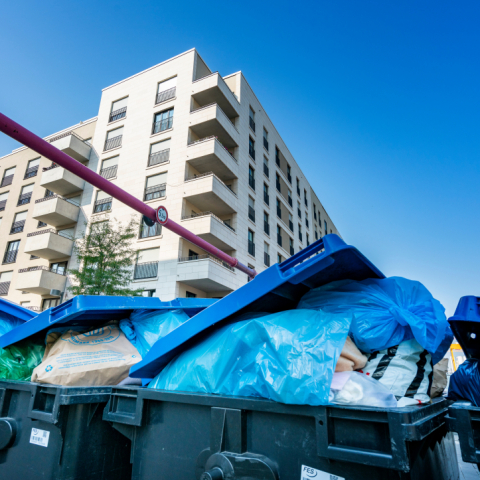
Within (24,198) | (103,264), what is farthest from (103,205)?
(24,198)

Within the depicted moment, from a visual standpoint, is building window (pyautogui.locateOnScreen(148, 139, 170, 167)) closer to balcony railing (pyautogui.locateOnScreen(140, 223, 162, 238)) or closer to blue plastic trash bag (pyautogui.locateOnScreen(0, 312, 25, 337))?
balcony railing (pyautogui.locateOnScreen(140, 223, 162, 238))

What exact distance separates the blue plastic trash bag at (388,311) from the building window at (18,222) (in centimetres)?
2821

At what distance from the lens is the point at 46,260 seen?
23.0 m

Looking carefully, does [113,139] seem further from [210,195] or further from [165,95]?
[210,195]

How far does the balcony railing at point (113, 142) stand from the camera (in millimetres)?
23231

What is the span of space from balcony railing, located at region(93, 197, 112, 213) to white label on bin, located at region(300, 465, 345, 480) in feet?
70.6

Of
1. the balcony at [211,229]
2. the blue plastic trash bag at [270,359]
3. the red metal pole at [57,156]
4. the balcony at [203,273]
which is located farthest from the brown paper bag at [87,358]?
the balcony at [211,229]

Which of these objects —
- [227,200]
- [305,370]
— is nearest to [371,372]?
[305,370]

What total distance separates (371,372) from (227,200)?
17.9 meters

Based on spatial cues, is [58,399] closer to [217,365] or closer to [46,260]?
[217,365]

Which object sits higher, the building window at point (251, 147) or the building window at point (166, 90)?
the building window at point (166, 90)

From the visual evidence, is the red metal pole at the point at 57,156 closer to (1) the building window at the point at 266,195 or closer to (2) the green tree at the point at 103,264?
(2) the green tree at the point at 103,264

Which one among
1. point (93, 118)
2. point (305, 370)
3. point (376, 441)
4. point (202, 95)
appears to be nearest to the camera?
point (376, 441)

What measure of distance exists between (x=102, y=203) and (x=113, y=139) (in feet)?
15.5
